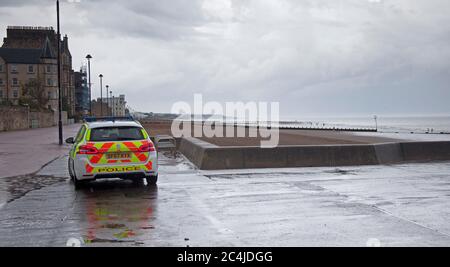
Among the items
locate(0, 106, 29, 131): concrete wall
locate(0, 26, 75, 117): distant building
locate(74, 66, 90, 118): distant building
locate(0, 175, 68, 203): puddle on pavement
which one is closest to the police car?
locate(0, 175, 68, 203): puddle on pavement

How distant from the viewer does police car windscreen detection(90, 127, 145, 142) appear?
12359mm

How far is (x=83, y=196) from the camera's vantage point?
444 inches

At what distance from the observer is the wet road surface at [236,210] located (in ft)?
23.2

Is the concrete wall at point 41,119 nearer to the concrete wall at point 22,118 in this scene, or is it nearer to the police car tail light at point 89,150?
the concrete wall at point 22,118

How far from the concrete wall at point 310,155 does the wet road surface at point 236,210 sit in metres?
1.41

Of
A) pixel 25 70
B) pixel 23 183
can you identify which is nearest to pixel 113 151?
pixel 23 183

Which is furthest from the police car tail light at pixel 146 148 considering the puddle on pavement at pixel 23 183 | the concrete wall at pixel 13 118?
the concrete wall at pixel 13 118

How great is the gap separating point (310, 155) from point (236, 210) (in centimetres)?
799

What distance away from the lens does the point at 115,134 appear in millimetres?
12594

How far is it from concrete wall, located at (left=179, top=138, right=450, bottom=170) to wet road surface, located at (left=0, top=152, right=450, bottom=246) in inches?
55.6

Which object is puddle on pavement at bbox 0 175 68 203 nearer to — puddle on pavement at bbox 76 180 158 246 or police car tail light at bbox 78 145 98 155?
puddle on pavement at bbox 76 180 158 246
